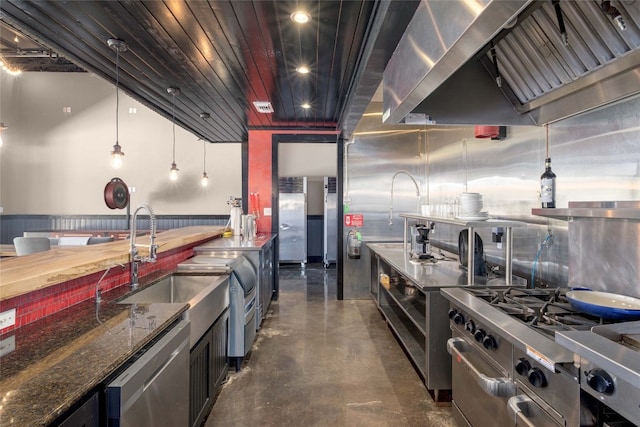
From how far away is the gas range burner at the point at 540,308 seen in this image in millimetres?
1331

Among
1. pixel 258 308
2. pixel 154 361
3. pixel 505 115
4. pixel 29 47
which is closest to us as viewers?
pixel 154 361

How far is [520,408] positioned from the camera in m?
1.23

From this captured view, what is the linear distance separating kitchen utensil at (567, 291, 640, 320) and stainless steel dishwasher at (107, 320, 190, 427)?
71.1 inches

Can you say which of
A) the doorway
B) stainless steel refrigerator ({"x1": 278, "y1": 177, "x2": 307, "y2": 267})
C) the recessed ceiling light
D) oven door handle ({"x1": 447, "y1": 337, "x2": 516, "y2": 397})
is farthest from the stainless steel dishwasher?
stainless steel refrigerator ({"x1": 278, "y1": 177, "x2": 307, "y2": 267})

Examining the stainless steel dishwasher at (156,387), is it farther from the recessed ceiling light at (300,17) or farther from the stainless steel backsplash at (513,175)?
the stainless steel backsplash at (513,175)

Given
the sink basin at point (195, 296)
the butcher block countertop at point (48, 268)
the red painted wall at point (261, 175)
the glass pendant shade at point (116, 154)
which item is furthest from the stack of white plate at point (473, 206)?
the glass pendant shade at point (116, 154)

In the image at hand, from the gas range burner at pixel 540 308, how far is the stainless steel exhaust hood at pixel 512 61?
1041 millimetres

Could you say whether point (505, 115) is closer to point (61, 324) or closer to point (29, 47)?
point (61, 324)

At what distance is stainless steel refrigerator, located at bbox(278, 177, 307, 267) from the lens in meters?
7.14

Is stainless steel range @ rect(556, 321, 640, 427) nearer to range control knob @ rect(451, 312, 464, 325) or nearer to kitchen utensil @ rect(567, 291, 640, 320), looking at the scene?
kitchen utensil @ rect(567, 291, 640, 320)

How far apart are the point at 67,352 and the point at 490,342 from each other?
67.5 inches

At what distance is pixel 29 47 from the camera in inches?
237

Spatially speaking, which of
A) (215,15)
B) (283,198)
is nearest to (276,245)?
(283,198)

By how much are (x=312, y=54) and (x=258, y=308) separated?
2.56 m
